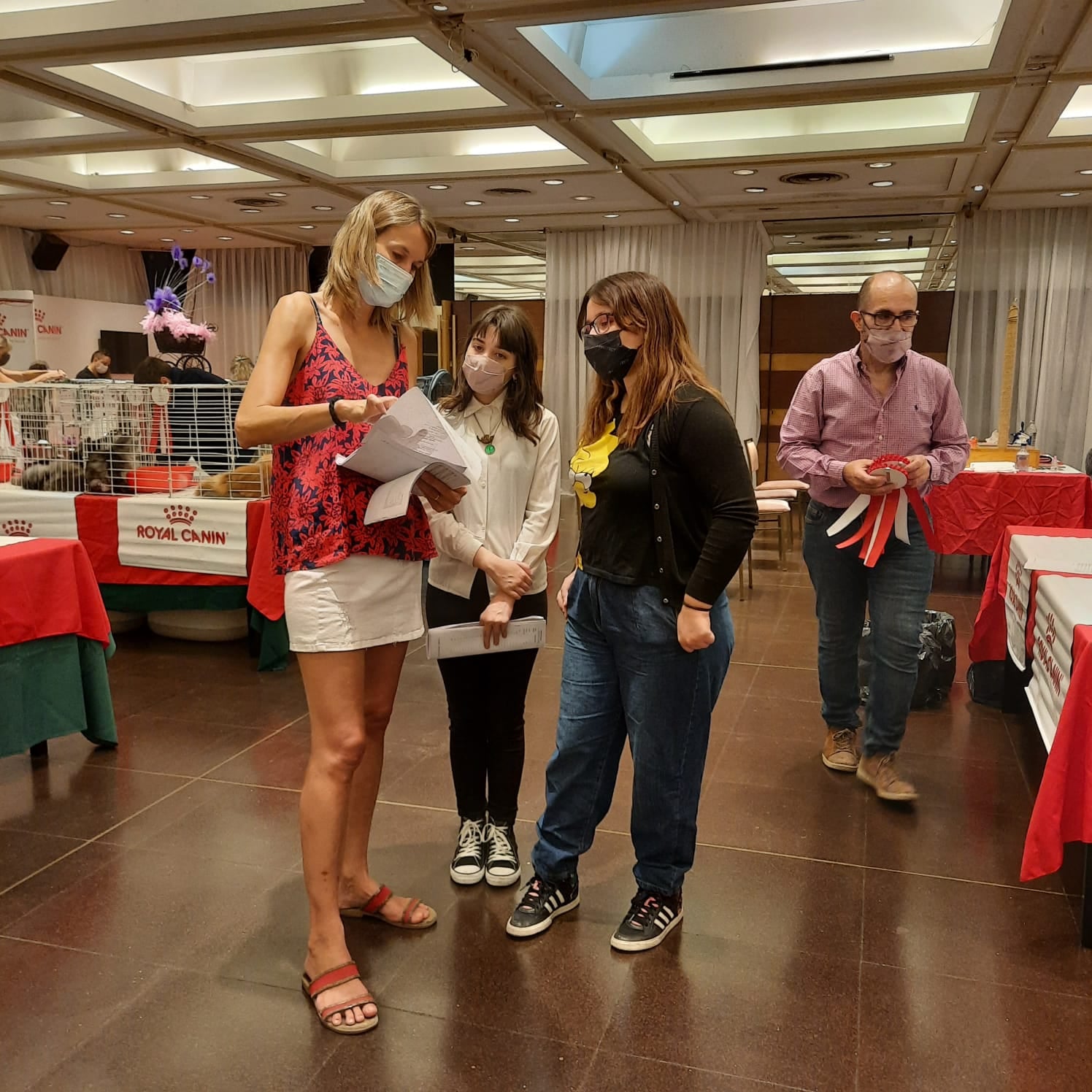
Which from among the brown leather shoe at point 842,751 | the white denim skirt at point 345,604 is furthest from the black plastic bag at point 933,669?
the white denim skirt at point 345,604

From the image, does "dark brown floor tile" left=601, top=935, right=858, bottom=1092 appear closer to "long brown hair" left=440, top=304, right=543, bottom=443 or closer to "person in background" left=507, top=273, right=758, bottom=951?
"person in background" left=507, top=273, right=758, bottom=951

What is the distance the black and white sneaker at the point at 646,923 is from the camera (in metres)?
2.19

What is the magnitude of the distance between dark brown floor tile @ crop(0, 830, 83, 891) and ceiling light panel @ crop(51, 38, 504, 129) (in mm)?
4246

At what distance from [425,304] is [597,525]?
56 cm

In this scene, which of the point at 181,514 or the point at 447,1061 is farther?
the point at 181,514

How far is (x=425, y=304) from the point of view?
81.6 inches

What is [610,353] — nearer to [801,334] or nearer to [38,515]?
[38,515]

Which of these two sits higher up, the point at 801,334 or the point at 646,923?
the point at 801,334

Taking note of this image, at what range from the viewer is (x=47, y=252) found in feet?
35.6

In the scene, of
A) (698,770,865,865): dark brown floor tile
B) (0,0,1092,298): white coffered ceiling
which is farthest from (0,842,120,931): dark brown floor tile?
(0,0,1092,298): white coffered ceiling

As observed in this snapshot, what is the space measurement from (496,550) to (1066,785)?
133 cm

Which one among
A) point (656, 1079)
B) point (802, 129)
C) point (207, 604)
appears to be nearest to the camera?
point (656, 1079)

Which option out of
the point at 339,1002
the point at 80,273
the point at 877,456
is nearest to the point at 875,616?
the point at 877,456

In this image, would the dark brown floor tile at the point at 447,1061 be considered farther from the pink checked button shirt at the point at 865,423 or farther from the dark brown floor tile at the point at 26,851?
the pink checked button shirt at the point at 865,423
